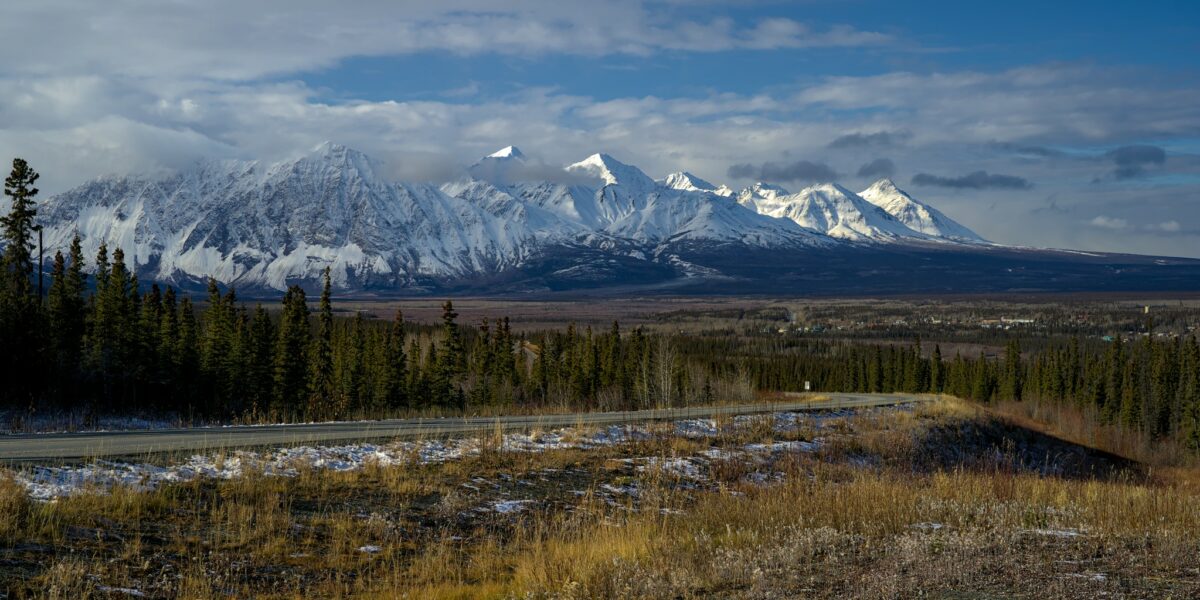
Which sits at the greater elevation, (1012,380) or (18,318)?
(18,318)

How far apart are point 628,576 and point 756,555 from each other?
5.67 feet

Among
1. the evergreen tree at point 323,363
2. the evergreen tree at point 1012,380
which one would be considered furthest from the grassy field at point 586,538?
the evergreen tree at point 1012,380

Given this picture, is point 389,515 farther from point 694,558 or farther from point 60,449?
point 60,449

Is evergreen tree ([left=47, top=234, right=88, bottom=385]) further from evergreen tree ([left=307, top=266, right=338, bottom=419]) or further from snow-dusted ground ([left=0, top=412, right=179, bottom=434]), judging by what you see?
snow-dusted ground ([left=0, top=412, right=179, bottom=434])

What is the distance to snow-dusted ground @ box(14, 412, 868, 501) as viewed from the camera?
12.6 meters

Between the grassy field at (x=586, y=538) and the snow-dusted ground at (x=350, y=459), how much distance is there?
489mm

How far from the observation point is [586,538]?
11.9 metres

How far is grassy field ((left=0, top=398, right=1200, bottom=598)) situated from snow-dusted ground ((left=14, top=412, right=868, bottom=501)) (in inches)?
19.2

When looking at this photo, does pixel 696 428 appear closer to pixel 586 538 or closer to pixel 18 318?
pixel 586 538

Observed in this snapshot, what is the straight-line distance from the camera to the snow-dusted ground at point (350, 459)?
Answer: 1261 cm

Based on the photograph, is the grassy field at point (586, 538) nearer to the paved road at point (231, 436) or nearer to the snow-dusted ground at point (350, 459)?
the snow-dusted ground at point (350, 459)

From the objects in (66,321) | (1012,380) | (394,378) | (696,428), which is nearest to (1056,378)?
(1012,380)

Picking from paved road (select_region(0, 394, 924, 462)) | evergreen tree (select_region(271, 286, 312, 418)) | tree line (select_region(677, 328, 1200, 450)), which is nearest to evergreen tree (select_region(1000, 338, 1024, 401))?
tree line (select_region(677, 328, 1200, 450))

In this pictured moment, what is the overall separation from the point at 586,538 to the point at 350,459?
6681 mm
